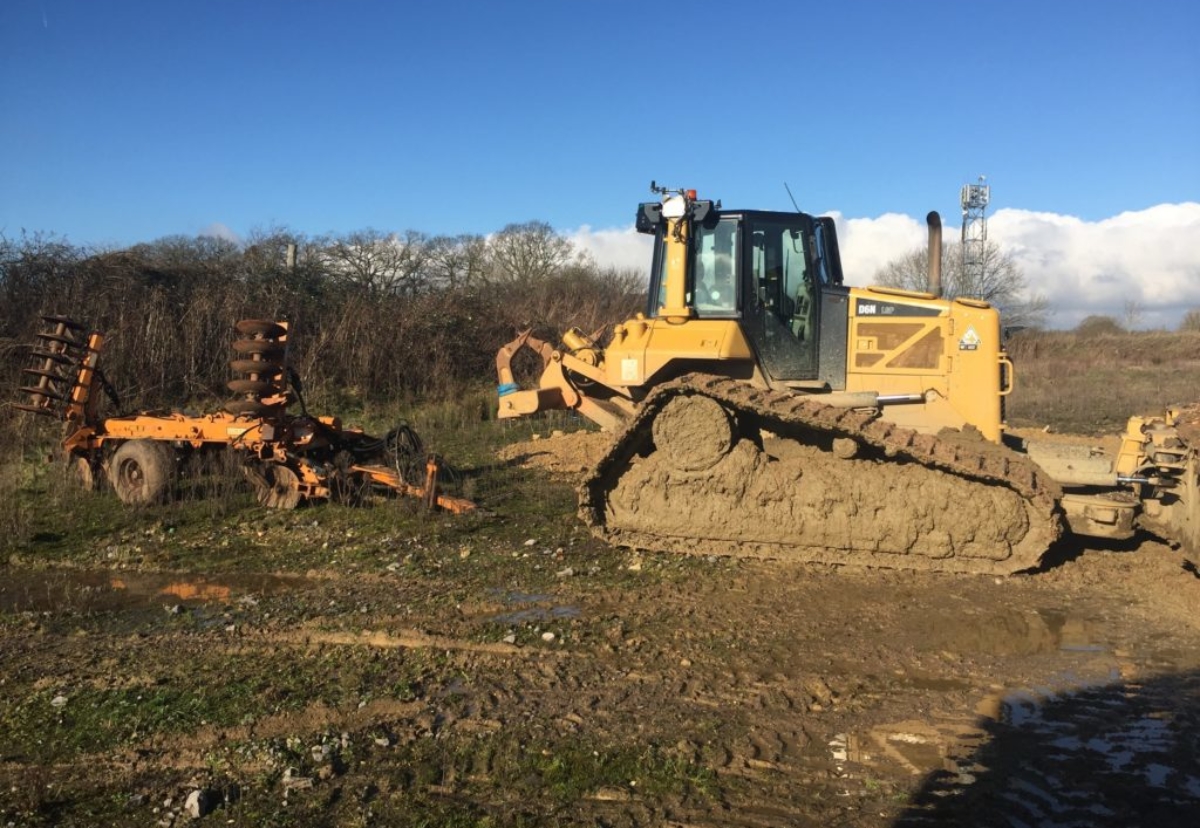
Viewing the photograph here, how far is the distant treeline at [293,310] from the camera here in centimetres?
1510

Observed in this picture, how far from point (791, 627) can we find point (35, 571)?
5692 mm

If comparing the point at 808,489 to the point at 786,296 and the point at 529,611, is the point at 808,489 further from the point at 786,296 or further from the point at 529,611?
the point at 529,611

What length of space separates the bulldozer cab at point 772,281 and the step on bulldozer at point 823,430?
0.01m

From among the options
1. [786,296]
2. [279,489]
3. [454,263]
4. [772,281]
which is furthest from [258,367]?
[454,263]

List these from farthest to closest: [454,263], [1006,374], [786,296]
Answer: [454,263]
[786,296]
[1006,374]

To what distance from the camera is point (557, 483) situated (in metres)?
10.6

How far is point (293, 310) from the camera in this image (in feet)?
59.7

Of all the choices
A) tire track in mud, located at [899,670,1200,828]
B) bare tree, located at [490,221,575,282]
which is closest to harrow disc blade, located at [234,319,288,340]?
tire track in mud, located at [899,670,1200,828]

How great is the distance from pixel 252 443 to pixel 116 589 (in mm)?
2288

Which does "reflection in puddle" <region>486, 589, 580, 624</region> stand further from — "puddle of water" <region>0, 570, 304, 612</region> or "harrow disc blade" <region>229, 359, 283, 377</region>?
"harrow disc blade" <region>229, 359, 283, 377</region>

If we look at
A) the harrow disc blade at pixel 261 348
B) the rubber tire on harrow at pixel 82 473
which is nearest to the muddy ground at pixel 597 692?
the harrow disc blade at pixel 261 348

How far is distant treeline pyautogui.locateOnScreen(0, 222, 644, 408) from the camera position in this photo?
1510cm

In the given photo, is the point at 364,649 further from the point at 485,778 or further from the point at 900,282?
the point at 900,282

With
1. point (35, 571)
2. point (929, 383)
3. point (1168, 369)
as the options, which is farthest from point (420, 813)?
point (1168, 369)
